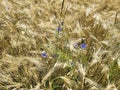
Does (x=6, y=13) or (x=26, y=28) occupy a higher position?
(x=6, y=13)

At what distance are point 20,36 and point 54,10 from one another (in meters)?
0.72

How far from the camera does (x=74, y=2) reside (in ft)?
11.0

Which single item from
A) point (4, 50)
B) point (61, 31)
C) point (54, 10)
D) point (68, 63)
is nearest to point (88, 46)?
point (61, 31)

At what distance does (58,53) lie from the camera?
78.9 inches

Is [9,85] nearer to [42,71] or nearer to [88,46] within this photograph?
[42,71]

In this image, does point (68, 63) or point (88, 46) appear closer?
point (68, 63)

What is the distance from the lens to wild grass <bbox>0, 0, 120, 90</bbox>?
1.95 metres

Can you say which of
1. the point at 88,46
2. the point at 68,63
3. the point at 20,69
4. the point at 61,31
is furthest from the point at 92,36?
the point at 20,69

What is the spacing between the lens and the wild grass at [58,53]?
1.95m

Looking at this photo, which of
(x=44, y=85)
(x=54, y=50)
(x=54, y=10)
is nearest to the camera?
(x=44, y=85)

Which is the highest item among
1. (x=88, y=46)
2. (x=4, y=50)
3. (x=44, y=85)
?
(x=4, y=50)

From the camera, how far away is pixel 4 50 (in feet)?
7.68

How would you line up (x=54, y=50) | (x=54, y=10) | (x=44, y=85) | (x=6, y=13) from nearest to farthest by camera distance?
1. (x=44, y=85)
2. (x=54, y=50)
3. (x=6, y=13)
4. (x=54, y=10)

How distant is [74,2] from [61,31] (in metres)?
1.07
